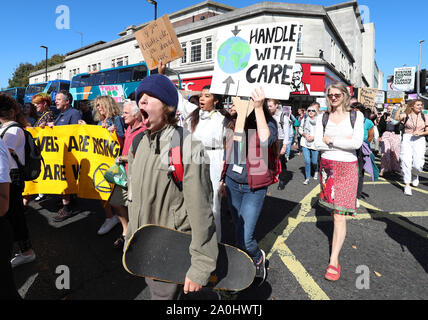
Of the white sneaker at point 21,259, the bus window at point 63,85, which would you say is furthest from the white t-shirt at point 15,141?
the bus window at point 63,85

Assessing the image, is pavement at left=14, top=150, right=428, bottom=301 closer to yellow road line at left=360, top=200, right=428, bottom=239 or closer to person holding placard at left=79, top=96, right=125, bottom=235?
yellow road line at left=360, top=200, right=428, bottom=239

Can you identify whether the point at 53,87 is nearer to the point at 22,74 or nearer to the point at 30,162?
the point at 30,162

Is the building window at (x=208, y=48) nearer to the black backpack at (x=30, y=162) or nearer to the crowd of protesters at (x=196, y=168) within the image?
the crowd of protesters at (x=196, y=168)

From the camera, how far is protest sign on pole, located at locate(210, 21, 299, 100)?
246 cm

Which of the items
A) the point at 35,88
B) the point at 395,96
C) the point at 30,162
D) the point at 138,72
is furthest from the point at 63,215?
the point at 35,88

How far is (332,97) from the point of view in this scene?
2.89m

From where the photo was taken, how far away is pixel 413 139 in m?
6.26

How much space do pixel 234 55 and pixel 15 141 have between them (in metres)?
2.26

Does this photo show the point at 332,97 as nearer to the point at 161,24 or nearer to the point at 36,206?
the point at 161,24

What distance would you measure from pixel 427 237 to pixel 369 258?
130cm

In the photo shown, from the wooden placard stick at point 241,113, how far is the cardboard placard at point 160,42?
1.89 m

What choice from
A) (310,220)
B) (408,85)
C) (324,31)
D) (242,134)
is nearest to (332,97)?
(242,134)

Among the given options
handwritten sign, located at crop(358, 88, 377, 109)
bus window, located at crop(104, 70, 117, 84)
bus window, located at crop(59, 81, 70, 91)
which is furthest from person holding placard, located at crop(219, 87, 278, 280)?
bus window, located at crop(59, 81, 70, 91)

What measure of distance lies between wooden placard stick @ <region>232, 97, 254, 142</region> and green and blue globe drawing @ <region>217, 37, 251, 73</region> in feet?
1.38
